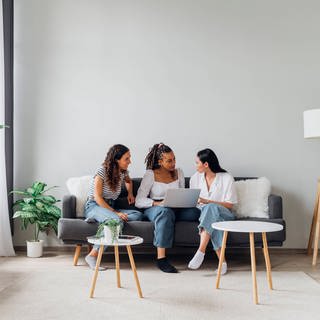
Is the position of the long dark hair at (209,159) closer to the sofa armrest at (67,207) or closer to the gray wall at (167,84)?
the gray wall at (167,84)

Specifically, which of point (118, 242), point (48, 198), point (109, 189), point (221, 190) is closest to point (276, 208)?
point (221, 190)

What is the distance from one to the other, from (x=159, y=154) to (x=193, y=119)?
73 cm

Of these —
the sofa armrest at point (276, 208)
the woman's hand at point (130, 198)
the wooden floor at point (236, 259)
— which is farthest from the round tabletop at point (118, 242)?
the sofa armrest at point (276, 208)

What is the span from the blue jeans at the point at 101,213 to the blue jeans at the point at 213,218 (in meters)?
0.57

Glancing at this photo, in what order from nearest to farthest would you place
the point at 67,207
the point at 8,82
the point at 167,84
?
the point at 67,207, the point at 8,82, the point at 167,84

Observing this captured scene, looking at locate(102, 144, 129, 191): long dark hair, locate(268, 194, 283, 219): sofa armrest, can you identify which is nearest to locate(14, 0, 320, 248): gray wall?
locate(268, 194, 283, 219): sofa armrest

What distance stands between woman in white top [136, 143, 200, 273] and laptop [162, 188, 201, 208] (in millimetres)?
76

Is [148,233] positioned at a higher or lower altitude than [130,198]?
lower

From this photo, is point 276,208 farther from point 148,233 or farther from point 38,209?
point 38,209

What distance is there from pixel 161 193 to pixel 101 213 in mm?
600

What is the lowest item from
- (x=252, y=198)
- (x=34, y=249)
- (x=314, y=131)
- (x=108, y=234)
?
(x=34, y=249)

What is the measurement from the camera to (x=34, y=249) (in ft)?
15.5

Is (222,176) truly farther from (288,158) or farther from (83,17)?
(83,17)

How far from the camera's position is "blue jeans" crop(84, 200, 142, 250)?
13.7 feet
